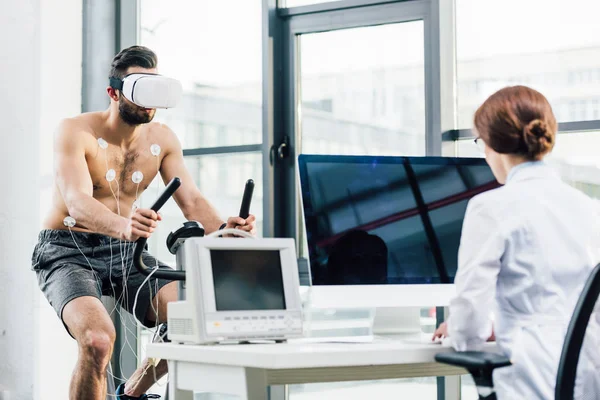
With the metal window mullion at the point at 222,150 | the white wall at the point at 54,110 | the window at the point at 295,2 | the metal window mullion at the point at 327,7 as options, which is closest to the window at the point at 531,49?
the metal window mullion at the point at 327,7

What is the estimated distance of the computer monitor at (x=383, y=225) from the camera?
2.21 meters

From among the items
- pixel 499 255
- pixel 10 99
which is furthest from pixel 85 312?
pixel 499 255

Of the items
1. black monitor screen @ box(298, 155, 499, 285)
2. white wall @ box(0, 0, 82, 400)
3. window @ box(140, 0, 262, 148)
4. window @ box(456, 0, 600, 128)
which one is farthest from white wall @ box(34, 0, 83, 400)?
black monitor screen @ box(298, 155, 499, 285)

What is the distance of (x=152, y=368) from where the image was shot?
10.5 ft

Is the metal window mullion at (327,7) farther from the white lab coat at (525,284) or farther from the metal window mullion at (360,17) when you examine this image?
the white lab coat at (525,284)

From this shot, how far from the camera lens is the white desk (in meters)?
1.67

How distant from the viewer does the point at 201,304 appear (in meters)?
1.89

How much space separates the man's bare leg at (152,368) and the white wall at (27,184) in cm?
110

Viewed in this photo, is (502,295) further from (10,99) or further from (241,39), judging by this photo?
(10,99)

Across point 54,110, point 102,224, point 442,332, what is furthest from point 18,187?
point 442,332

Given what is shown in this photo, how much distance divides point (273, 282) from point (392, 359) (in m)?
0.39

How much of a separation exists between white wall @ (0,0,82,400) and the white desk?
7.92ft

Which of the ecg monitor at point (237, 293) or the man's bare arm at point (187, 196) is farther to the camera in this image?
the man's bare arm at point (187, 196)

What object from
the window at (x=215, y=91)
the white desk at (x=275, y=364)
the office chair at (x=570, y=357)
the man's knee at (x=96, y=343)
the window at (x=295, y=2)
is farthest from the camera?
the window at (x=215, y=91)
